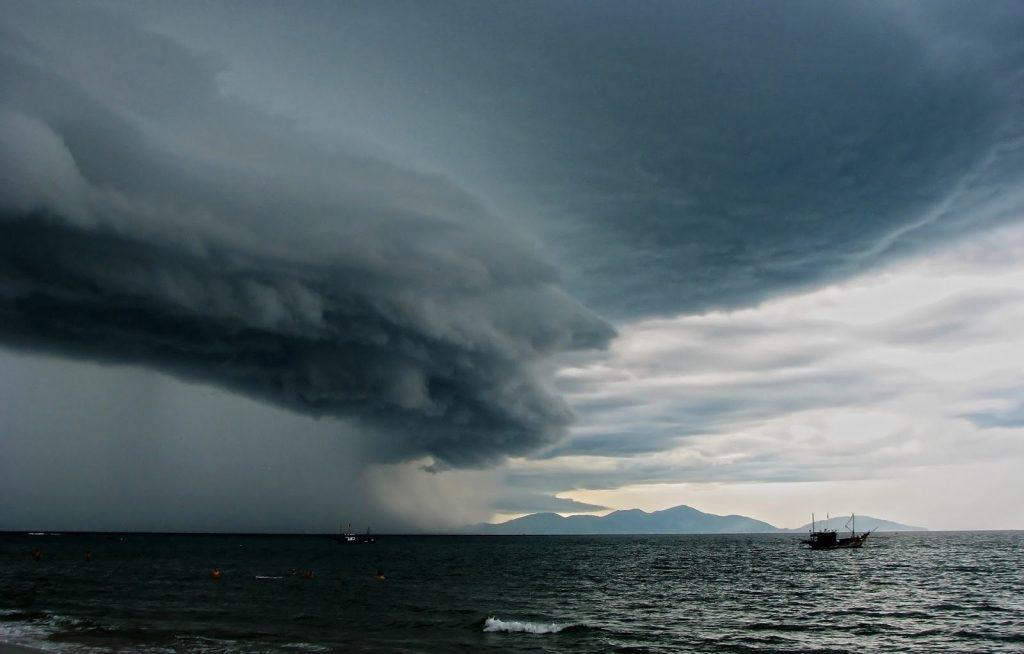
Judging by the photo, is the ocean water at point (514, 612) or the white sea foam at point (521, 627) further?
the white sea foam at point (521, 627)

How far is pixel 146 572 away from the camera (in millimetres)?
107312

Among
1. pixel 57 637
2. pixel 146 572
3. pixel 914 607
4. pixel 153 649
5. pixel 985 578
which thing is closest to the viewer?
pixel 153 649

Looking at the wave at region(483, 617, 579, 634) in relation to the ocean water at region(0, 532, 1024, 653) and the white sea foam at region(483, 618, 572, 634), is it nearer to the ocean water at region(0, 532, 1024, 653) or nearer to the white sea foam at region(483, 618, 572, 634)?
the white sea foam at region(483, 618, 572, 634)

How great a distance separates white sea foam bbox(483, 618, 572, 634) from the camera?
166 feet

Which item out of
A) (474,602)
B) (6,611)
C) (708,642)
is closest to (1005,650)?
(708,642)

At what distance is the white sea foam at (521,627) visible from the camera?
50469 mm

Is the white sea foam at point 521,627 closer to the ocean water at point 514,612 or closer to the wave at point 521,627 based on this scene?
the wave at point 521,627

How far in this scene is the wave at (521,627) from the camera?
165ft

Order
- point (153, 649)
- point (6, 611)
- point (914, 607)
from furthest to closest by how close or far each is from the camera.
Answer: point (914, 607) < point (6, 611) < point (153, 649)

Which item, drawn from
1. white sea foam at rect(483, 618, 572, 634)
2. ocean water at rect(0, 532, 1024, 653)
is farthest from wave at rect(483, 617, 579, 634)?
ocean water at rect(0, 532, 1024, 653)

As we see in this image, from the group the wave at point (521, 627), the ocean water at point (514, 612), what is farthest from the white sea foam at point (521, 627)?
the ocean water at point (514, 612)

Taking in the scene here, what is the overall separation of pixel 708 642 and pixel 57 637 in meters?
44.7

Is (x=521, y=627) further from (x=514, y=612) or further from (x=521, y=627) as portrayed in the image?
(x=514, y=612)

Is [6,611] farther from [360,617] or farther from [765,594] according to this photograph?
[765,594]
